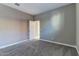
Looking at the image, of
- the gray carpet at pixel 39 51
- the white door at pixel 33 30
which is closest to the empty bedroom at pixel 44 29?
the gray carpet at pixel 39 51

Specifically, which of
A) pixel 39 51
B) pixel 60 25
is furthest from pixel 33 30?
pixel 39 51

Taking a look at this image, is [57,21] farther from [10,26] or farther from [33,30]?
[10,26]

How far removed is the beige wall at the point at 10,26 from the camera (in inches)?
139

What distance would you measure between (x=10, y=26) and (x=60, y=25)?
3.01 meters

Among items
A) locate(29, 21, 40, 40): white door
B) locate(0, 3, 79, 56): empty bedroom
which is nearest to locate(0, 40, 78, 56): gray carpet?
locate(0, 3, 79, 56): empty bedroom

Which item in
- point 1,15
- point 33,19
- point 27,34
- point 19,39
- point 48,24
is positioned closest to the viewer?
point 1,15

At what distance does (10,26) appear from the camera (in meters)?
3.98

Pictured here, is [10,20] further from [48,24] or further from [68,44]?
[68,44]

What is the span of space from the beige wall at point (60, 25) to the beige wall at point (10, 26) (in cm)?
175

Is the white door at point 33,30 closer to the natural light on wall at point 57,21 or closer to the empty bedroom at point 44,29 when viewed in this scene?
the empty bedroom at point 44,29

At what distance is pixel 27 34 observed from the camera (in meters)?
5.69

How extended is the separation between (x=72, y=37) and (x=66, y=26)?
691mm

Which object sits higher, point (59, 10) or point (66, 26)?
point (59, 10)

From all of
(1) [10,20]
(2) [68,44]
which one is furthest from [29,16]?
(2) [68,44]
